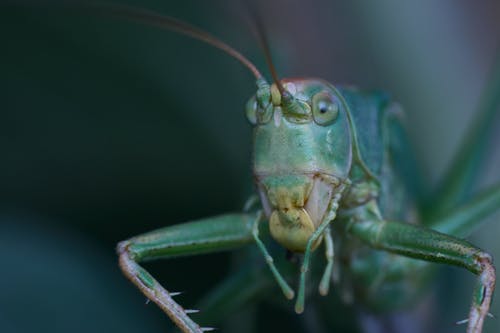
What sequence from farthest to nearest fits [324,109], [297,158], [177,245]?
1. [177,245]
2. [324,109]
3. [297,158]

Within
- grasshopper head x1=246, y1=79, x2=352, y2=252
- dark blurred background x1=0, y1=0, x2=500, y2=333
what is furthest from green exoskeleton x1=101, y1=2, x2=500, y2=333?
dark blurred background x1=0, y1=0, x2=500, y2=333

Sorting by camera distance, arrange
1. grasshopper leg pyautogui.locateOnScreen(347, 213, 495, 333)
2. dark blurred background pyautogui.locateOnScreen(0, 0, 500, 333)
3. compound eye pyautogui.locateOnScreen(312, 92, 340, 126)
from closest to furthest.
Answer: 1. grasshopper leg pyautogui.locateOnScreen(347, 213, 495, 333)
2. compound eye pyautogui.locateOnScreen(312, 92, 340, 126)
3. dark blurred background pyautogui.locateOnScreen(0, 0, 500, 333)

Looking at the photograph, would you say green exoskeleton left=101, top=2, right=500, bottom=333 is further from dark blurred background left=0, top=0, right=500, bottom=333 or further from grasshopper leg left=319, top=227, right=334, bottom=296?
dark blurred background left=0, top=0, right=500, bottom=333

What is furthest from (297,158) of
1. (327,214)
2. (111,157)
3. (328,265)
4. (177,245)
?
(111,157)

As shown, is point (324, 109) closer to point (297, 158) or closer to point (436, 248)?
point (297, 158)

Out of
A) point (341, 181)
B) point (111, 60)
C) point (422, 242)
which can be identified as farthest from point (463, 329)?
point (111, 60)

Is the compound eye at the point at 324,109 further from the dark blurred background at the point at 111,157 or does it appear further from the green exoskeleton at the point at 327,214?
the dark blurred background at the point at 111,157

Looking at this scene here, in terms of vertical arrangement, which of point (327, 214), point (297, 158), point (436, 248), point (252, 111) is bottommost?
point (436, 248)

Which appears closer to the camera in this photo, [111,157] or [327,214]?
[327,214]
